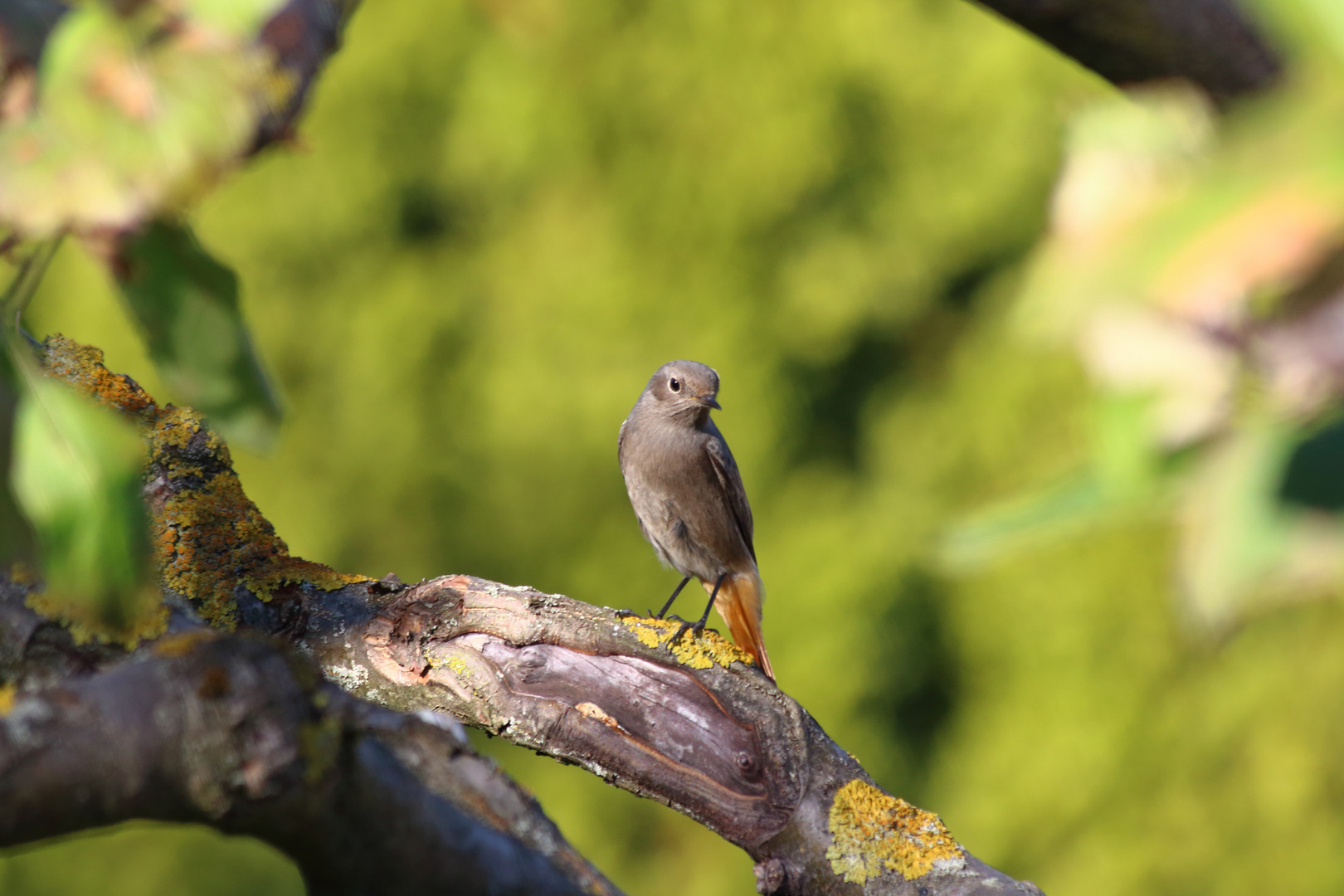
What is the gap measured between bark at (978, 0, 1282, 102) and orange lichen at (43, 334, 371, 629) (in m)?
1.97

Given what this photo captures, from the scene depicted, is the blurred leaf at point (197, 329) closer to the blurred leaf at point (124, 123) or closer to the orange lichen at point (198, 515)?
the blurred leaf at point (124, 123)

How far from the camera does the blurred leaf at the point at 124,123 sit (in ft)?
2.31

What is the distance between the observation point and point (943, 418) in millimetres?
5719

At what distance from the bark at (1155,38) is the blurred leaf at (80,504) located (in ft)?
3.29

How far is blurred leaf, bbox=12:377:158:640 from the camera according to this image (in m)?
0.76

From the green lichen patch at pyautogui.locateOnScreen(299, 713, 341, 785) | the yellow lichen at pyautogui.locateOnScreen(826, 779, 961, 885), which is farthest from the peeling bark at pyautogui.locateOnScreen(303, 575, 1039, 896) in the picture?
the green lichen patch at pyautogui.locateOnScreen(299, 713, 341, 785)

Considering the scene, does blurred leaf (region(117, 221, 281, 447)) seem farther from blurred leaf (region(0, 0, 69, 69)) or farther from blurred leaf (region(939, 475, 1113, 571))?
blurred leaf (region(939, 475, 1113, 571))

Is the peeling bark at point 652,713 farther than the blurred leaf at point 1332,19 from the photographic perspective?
Yes

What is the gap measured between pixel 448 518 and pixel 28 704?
5013 millimetres

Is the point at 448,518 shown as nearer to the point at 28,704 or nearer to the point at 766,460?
the point at 766,460

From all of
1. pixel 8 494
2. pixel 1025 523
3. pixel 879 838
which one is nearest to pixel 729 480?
pixel 879 838

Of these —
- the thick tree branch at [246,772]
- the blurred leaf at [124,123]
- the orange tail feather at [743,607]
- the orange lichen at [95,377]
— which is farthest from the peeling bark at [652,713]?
the blurred leaf at [124,123]

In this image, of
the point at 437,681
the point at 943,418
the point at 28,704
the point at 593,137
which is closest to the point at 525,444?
the point at 593,137

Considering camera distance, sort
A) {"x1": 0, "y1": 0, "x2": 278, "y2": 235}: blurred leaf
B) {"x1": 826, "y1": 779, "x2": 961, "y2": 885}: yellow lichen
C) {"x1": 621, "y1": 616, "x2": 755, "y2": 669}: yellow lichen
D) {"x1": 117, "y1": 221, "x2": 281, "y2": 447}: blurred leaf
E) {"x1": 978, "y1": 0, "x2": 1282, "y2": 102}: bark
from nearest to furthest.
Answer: {"x1": 0, "y1": 0, "x2": 278, "y2": 235}: blurred leaf → {"x1": 117, "y1": 221, "x2": 281, "y2": 447}: blurred leaf → {"x1": 978, "y1": 0, "x2": 1282, "y2": 102}: bark → {"x1": 826, "y1": 779, "x2": 961, "y2": 885}: yellow lichen → {"x1": 621, "y1": 616, "x2": 755, "y2": 669}: yellow lichen
